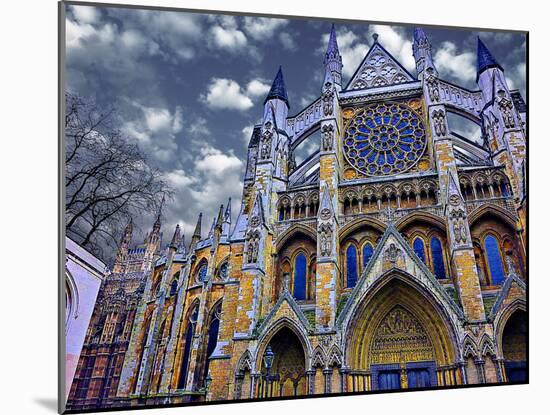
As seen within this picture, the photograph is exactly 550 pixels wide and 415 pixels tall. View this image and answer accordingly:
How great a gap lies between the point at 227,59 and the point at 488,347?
765 cm

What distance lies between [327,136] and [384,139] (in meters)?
1.68

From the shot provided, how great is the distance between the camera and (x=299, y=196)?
12.0 meters

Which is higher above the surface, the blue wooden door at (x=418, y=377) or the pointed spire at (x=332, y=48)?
the pointed spire at (x=332, y=48)

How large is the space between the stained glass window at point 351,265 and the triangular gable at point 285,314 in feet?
5.28

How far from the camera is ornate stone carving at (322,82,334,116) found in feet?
41.2

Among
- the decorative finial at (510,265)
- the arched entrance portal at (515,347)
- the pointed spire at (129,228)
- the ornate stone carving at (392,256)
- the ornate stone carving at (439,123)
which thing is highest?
the ornate stone carving at (439,123)

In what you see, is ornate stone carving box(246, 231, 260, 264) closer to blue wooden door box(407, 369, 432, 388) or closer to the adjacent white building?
the adjacent white building

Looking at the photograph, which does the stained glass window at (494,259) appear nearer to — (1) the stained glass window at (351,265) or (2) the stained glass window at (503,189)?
(2) the stained glass window at (503,189)

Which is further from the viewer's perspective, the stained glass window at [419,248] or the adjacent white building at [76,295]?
the stained glass window at [419,248]

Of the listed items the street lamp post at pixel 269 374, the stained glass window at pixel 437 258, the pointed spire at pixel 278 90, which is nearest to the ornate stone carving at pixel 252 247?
the street lamp post at pixel 269 374

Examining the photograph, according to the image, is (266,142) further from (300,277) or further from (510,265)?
(510,265)

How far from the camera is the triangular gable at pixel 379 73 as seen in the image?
1328 cm

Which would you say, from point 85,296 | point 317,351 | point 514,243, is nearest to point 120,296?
point 85,296

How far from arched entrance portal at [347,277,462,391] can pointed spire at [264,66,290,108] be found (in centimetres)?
546
